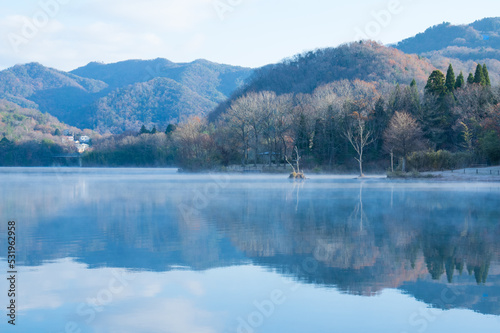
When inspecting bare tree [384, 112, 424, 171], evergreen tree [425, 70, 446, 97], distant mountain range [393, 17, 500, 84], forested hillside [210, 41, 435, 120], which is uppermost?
distant mountain range [393, 17, 500, 84]

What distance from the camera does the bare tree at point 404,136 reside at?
44.1 metres

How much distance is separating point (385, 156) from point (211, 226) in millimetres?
40049

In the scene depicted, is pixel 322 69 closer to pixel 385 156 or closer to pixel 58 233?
pixel 385 156

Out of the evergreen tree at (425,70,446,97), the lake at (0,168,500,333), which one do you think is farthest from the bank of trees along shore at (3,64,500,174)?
the lake at (0,168,500,333)

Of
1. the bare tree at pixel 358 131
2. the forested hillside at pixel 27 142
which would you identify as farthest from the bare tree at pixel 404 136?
the forested hillside at pixel 27 142

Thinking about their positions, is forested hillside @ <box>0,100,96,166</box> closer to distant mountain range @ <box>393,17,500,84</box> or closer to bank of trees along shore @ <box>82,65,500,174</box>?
bank of trees along shore @ <box>82,65,500,174</box>

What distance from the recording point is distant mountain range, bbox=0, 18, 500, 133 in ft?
325

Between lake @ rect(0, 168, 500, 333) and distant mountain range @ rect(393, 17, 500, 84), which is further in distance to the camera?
distant mountain range @ rect(393, 17, 500, 84)

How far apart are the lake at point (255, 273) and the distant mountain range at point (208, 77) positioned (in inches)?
2874

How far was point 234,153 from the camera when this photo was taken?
60125 mm

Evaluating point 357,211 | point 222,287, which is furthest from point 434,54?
point 222,287

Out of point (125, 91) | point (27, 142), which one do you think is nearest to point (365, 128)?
point (27, 142)

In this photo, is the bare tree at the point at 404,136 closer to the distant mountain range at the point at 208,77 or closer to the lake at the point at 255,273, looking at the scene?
the lake at the point at 255,273

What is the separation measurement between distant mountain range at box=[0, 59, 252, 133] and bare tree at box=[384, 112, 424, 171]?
8816cm
